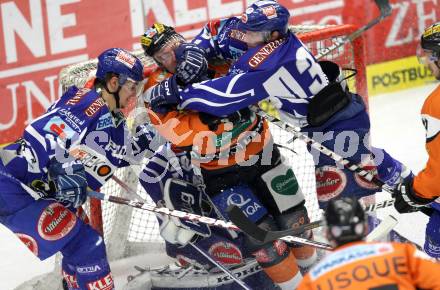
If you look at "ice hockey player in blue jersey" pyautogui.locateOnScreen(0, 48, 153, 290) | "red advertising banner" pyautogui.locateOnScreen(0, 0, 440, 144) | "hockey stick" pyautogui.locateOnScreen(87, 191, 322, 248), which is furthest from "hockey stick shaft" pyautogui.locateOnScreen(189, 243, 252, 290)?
"red advertising banner" pyautogui.locateOnScreen(0, 0, 440, 144)

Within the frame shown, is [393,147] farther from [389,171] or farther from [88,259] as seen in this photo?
[88,259]

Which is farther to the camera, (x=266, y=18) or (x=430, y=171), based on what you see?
(x=266, y=18)

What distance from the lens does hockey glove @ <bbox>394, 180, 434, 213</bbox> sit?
3.76 metres

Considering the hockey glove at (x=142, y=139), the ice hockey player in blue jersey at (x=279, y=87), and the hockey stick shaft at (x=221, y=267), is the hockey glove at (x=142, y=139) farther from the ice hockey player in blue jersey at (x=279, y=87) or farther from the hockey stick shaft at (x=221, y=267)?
the hockey stick shaft at (x=221, y=267)

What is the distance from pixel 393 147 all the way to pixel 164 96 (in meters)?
2.80

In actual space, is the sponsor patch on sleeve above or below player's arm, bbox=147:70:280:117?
below

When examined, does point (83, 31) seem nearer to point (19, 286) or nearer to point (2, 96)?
point (2, 96)

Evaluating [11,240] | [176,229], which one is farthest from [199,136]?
[11,240]

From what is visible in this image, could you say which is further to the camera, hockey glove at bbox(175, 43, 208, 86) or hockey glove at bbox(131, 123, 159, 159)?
hockey glove at bbox(131, 123, 159, 159)

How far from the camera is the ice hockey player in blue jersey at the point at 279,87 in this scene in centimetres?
394

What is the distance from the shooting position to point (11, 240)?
560 centimetres

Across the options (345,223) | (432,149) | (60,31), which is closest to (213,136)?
(432,149)

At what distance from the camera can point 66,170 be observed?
3.88 meters

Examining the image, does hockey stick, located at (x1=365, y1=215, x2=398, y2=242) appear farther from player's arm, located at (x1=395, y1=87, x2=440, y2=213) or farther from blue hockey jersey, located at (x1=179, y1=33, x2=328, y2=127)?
blue hockey jersey, located at (x1=179, y1=33, x2=328, y2=127)
